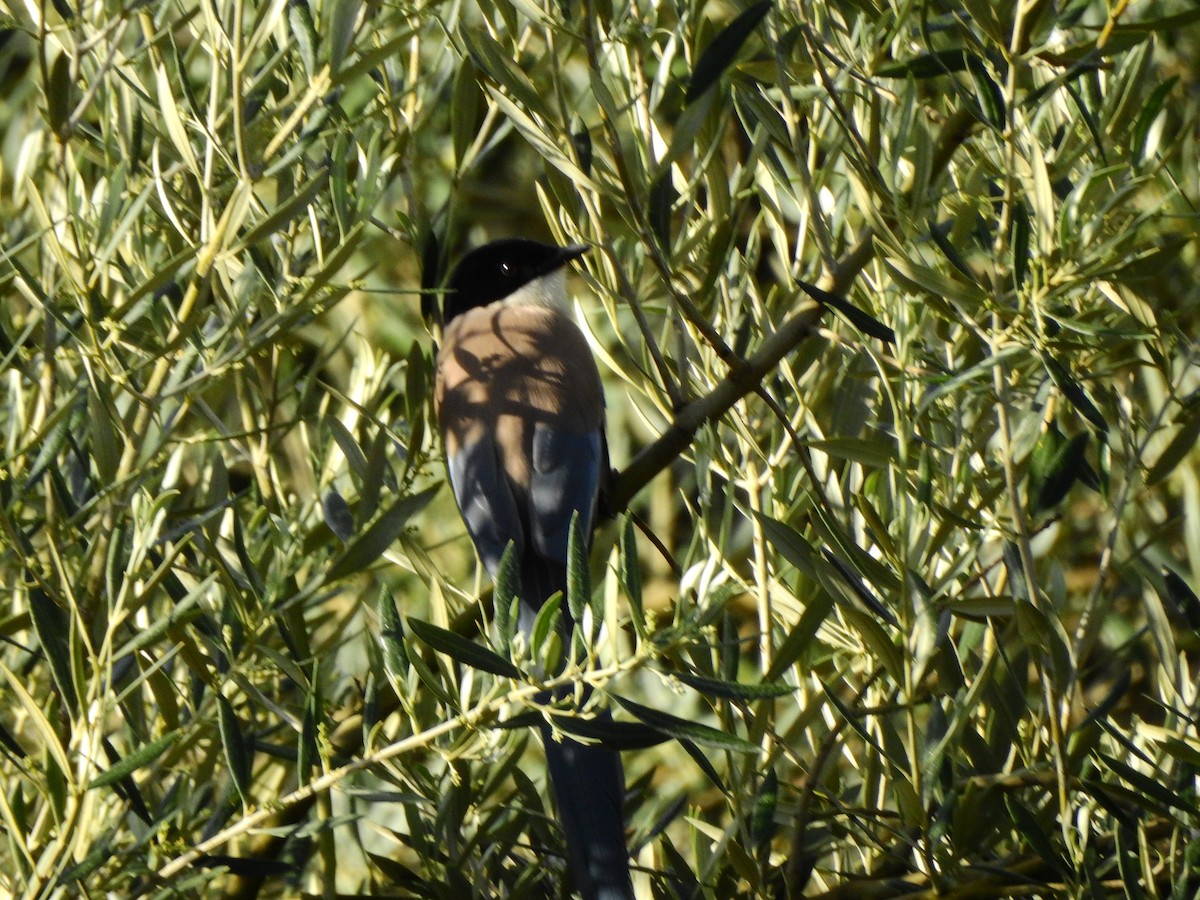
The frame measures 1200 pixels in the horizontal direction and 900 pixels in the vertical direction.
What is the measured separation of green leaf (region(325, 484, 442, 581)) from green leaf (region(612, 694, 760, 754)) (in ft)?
1.33

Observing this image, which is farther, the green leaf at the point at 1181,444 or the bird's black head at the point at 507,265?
the bird's black head at the point at 507,265

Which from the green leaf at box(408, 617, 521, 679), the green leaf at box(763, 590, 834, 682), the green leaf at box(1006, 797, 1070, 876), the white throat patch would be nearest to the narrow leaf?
the green leaf at box(408, 617, 521, 679)

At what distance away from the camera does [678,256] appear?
1.68 metres

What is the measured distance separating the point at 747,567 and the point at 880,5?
868mm

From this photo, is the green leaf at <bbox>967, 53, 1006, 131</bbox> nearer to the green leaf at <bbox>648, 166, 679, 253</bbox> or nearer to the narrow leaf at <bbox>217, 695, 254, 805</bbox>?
the green leaf at <bbox>648, 166, 679, 253</bbox>

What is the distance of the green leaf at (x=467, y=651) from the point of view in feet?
4.12

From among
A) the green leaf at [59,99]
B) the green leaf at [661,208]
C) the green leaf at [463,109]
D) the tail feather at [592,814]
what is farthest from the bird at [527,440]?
the green leaf at [59,99]

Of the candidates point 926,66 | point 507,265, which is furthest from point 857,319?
point 507,265

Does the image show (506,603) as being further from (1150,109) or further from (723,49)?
(1150,109)

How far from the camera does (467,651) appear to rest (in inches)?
49.5

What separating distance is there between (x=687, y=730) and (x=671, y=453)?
22.6 inches

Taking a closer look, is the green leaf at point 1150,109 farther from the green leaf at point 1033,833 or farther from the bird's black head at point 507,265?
the bird's black head at point 507,265

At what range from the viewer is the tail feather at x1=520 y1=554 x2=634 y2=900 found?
162 centimetres

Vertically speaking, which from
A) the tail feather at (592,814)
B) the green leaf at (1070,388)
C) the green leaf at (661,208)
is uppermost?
the green leaf at (661,208)
